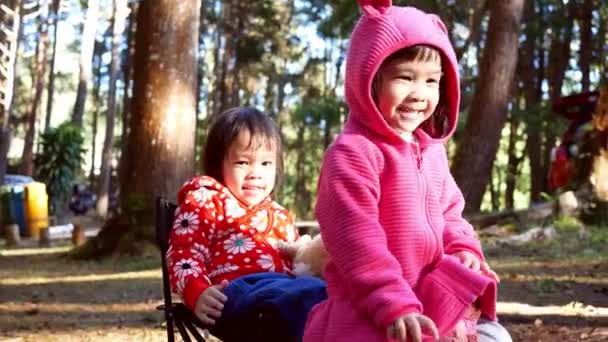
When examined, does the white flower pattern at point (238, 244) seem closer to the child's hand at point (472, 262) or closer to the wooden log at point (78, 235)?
the child's hand at point (472, 262)

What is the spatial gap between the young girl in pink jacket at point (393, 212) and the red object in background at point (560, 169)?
31.4 ft

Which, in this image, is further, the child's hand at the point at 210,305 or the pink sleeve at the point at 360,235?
the child's hand at the point at 210,305

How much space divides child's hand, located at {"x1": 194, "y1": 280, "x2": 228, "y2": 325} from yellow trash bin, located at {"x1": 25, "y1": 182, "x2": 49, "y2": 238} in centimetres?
1680

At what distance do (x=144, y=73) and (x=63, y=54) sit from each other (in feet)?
154

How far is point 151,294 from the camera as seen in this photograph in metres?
7.87

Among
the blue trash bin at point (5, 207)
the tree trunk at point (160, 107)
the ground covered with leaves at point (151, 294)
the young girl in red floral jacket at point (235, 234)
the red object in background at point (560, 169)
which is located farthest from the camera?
the blue trash bin at point (5, 207)

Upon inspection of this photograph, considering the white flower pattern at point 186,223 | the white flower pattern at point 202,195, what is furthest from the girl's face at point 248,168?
the white flower pattern at point 186,223

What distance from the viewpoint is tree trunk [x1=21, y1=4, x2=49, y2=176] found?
102 ft

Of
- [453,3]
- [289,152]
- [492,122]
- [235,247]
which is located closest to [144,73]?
[492,122]

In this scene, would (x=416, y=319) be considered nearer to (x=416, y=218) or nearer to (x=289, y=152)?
(x=416, y=218)

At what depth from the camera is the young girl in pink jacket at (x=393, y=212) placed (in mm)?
2193

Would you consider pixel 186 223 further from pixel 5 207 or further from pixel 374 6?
pixel 5 207

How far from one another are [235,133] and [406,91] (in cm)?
→ 118

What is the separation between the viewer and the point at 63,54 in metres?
54.9
